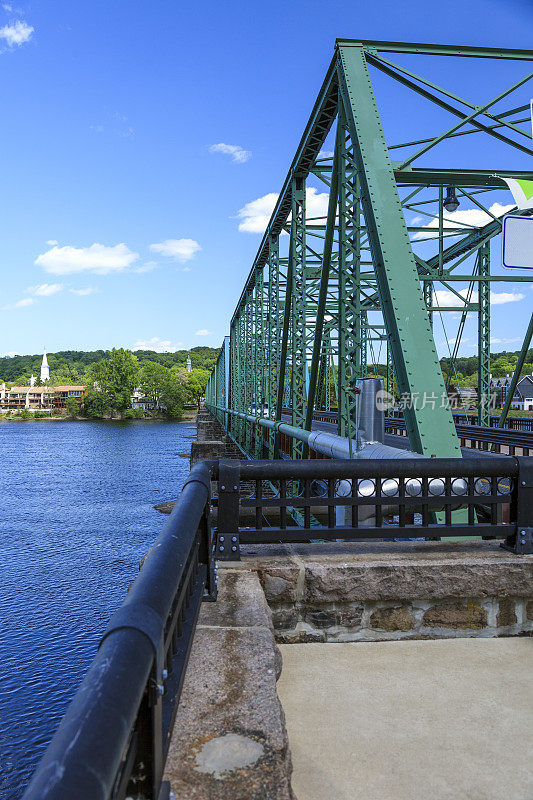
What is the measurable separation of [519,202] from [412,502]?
2.02 m

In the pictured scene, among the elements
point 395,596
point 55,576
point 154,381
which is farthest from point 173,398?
point 395,596

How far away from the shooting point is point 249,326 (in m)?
32.9

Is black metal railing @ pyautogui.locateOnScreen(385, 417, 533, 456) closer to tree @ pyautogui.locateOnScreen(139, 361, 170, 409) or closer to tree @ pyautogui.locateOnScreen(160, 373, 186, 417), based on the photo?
tree @ pyautogui.locateOnScreen(160, 373, 186, 417)

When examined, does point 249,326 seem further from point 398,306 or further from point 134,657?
point 134,657

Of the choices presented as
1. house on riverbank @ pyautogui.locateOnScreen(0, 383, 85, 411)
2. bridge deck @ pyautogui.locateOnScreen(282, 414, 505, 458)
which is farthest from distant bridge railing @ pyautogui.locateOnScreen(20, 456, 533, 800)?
house on riverbank @ pyautogui.locateOnScreen(0, 383, 85, 411)

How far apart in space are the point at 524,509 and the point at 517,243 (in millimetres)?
1723

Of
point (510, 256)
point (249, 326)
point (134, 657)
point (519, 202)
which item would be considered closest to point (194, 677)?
point (134, 657)

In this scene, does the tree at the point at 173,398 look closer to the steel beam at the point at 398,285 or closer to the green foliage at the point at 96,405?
the green foliage at the point at 96,405

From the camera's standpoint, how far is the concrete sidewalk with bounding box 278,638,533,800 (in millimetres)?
2445

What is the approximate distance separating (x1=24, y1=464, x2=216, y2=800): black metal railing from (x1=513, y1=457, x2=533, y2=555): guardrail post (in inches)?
99.3

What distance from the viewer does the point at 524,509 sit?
4.21 metres

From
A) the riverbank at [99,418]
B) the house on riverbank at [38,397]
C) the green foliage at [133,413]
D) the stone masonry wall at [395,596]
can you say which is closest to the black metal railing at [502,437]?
the stone masonry wall at [395,596]

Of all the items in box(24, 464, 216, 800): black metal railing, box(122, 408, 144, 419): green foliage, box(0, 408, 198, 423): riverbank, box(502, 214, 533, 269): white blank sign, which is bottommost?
box(0, 408, 198, 423): riverbank

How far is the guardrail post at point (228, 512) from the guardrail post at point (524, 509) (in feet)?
6.07
